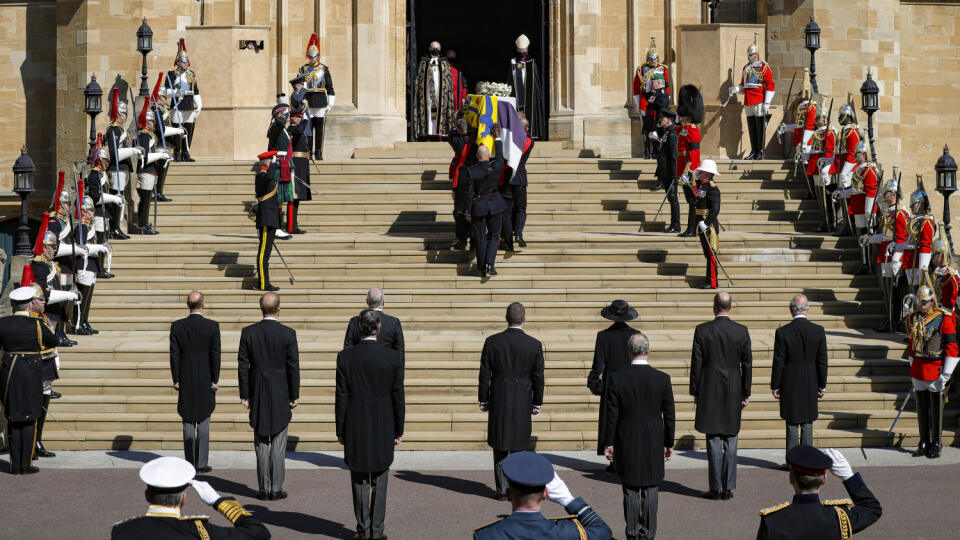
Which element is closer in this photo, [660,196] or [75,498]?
[75,498]

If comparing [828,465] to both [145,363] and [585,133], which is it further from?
[585,133]

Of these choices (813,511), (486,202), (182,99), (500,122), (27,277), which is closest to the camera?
(813,511)

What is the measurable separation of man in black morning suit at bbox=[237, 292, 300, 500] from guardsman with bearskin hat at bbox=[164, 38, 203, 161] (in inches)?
461

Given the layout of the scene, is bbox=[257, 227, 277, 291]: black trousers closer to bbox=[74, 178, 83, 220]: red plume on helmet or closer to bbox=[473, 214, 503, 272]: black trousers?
bbox=[74, 178, 83, 220]: red plume on helmet

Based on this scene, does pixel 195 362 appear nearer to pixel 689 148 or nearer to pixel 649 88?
pixel 689 148

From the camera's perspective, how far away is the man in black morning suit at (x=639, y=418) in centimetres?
888

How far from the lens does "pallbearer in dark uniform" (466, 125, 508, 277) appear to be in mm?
16297

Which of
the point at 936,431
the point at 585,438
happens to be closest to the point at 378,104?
the point at 585,438

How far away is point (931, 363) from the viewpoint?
12.4 meters

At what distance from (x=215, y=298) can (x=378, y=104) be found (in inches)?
337

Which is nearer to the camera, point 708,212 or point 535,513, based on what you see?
point 535,513

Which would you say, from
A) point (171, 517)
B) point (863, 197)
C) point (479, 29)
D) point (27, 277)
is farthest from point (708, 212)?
point (479, 29)

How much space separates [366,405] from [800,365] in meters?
4.43

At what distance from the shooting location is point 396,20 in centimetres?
2464
